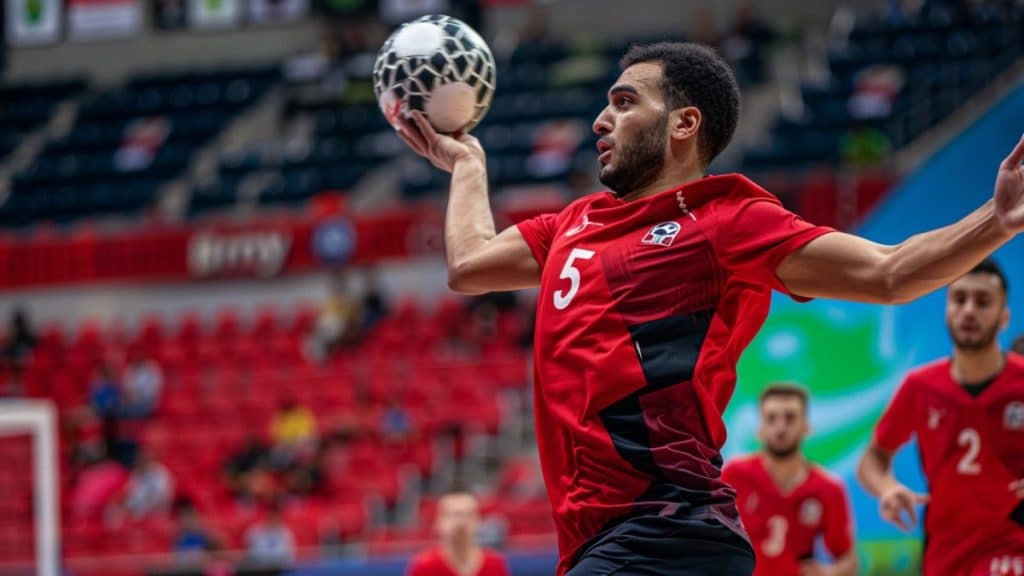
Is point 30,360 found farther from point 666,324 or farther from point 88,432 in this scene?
point 666,324

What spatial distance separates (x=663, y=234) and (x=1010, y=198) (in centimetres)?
76

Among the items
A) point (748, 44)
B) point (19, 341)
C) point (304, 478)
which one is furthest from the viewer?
point (748, 44)

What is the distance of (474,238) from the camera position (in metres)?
3.56

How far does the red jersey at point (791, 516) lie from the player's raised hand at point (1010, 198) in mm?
3882

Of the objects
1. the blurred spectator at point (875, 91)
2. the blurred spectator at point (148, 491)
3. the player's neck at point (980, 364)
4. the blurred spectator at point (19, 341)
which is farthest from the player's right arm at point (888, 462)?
the blurred spectator at point (19, 341)

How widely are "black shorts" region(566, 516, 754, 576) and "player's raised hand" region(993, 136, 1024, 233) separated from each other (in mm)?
869

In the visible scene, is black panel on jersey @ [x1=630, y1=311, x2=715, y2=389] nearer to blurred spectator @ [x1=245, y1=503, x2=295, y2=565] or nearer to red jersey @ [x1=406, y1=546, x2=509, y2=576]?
red jersey @ [x1=406, y1=546, x2=509, y2=576]

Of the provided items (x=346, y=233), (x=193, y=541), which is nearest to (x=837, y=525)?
(x=193, y=541)

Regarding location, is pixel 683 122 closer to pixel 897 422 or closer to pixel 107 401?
pixel 897 422

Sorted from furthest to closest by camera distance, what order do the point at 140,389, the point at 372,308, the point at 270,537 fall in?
1. the point at 372,308
2. the point at 140,389
3. the point at 270,537

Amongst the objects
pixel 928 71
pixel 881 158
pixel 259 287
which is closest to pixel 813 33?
pixel 928 71

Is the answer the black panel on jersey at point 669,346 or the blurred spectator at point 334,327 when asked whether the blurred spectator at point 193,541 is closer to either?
the blurred spectator at point 334,327

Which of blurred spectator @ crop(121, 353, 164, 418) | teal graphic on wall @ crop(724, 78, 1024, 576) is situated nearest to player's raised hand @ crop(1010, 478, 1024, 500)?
teal graphic on wall @ crop(724, 78, 1024, 576)

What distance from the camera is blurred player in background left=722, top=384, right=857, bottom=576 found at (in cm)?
644
